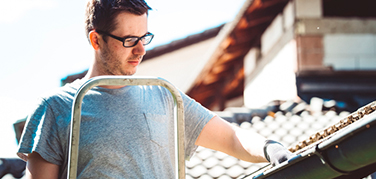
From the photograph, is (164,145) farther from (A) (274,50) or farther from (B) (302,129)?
(A) (274,50)

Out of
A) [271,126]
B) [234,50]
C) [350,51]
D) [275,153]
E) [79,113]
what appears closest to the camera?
[79,113]

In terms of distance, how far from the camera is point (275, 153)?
5.68 ft

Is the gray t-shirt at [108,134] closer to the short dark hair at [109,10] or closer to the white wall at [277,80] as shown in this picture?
the short dark hair at [109,10]

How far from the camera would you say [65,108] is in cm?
184

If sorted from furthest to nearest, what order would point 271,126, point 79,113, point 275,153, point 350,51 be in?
point 350,51 → point 271,126 → point 275,153 → point 79,113

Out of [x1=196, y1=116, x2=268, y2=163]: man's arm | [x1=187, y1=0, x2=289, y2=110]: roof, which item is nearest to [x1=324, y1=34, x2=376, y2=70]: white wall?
[x1=187, y1=0, x2=289, y2=110]: roof

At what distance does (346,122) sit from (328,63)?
641 centimetres

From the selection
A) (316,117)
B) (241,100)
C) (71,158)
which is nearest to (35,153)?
(71,158)

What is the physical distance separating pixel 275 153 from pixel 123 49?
29.2 inches

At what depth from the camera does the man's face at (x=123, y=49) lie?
195 cm

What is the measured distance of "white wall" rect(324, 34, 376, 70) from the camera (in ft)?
26.4

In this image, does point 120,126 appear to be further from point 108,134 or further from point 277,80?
point 277,80

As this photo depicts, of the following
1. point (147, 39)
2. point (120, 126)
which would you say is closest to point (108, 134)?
point (120, 126)

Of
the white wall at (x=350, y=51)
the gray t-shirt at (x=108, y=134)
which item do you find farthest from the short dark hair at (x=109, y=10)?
the white wall at (x=350, y=51)
